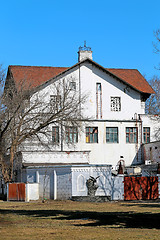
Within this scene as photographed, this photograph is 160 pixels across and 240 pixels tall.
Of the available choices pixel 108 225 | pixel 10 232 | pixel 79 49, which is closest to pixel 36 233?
pixel 10 232

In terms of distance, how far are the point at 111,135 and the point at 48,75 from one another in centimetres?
953

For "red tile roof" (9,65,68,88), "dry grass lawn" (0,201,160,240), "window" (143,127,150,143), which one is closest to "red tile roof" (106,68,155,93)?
"window" (143,127,150,143)

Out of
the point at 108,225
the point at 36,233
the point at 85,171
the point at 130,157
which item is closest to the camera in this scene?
the point at 36,233

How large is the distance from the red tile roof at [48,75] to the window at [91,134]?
6.48m

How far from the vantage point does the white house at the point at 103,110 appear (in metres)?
46.8

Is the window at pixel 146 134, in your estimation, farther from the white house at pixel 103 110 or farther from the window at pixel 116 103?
the window at pixel 116 103

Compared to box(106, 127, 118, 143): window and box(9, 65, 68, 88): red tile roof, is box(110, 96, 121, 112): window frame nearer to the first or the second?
box(106, 127, 118, 143): window

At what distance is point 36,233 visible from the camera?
15.8m

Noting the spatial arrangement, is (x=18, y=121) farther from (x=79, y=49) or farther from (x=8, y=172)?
(x=79, y=49)

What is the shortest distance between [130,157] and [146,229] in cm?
3197

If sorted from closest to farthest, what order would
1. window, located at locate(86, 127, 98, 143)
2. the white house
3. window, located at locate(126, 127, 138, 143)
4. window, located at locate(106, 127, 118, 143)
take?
the white house
window, located at locate(86, 127, 98, 143)
window, located at locate(106, 127, 118, 143)
window, located at locate(126, 127, 138, 143)

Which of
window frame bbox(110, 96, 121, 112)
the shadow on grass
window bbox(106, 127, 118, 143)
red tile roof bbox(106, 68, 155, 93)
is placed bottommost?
the shadow on grass

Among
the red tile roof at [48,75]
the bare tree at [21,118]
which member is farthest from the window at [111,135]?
the bare tree at [21,118]

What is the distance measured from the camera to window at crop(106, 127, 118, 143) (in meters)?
47.7
